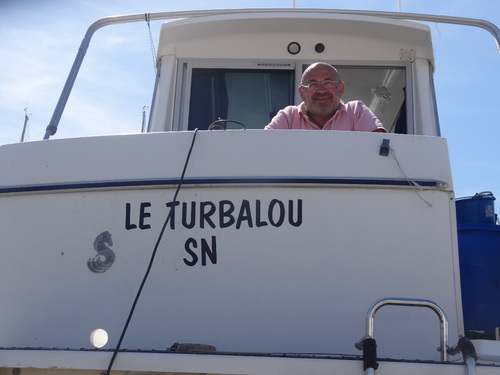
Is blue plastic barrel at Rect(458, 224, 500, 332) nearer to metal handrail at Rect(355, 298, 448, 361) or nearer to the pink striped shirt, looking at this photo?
the pink striped shirt

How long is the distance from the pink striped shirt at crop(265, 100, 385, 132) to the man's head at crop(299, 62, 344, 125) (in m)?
0.05

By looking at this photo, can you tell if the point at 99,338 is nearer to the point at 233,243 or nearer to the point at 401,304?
the point at 233,243

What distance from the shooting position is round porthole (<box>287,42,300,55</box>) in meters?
4.79

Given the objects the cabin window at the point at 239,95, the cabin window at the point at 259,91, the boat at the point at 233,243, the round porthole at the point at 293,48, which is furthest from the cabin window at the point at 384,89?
the boat at the point at 233,243

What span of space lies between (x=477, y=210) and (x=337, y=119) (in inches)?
34.7

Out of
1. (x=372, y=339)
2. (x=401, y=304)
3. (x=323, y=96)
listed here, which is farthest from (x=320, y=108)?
(x=372, y=339)

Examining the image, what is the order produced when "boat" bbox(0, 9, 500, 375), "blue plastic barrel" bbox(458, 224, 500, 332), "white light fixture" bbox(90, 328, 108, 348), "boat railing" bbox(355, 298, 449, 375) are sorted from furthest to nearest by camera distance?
"blue plastic barrel" bbox(458, 224, 500, 332) < "boat" bbox(0, 9, 500, 375) < "white light fixture" bbox(90, 328, 108, 348) < "boat railing" bbox(355, 298, 449, 375)

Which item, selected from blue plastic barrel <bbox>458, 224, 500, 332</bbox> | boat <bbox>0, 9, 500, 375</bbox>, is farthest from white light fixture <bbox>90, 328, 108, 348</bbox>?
blue plastic barrel <bbox>458, 224, 500, 332</bbox>

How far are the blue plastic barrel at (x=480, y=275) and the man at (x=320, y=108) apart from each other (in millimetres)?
828

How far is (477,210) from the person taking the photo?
372 centimetres

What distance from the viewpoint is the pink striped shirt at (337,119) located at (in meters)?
3.64

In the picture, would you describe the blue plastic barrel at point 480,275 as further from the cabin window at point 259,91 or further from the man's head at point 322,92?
the cabin window at point 259,91

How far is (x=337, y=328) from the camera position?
2.84 m

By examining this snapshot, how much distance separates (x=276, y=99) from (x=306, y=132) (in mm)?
1678
